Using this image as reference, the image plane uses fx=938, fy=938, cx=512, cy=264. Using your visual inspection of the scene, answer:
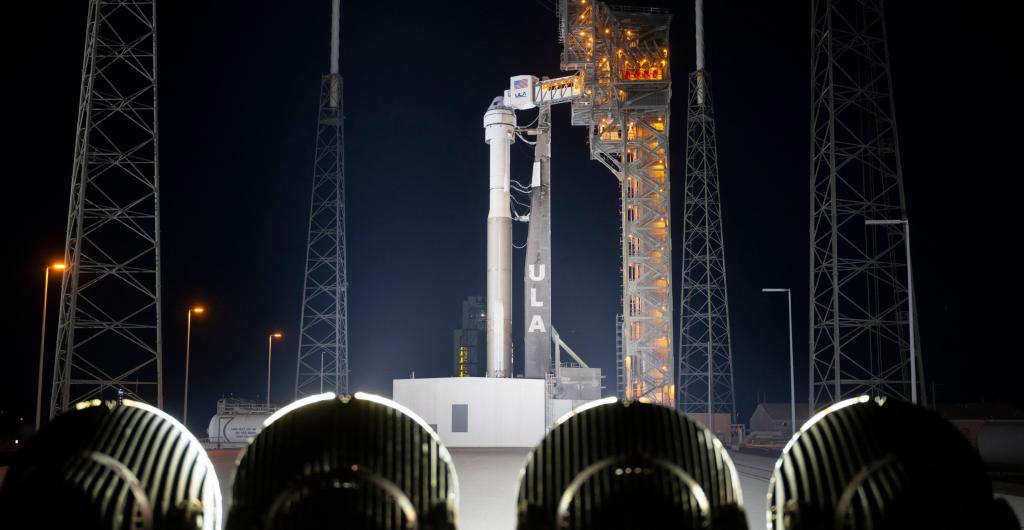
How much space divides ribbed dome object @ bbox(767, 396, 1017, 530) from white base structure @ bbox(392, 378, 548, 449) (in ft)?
135

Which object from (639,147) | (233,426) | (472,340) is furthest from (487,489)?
(472,340)

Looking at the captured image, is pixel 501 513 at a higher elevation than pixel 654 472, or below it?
below

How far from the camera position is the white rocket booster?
162ft

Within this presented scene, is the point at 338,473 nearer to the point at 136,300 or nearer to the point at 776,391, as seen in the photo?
the point at 136,300

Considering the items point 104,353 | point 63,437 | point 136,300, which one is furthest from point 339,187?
point 63,437

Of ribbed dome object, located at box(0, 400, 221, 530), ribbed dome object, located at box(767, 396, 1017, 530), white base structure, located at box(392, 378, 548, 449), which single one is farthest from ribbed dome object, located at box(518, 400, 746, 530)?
white base structure, located at box(392, 378, 548, 449)

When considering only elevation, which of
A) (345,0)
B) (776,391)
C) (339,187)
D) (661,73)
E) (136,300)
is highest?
(345,0)

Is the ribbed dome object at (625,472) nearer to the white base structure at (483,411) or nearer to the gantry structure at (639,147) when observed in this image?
the gantry structure at (639,147)

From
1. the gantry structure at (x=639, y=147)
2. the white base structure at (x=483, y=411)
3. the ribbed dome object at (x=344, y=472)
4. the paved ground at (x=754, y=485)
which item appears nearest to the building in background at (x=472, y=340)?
the white base structure at (x=483, y=411)

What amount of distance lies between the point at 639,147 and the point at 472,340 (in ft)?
70.1

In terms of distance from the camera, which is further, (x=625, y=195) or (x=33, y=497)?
(x=625, y=195)

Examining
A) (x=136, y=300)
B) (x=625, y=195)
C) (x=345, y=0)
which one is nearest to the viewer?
(x=625, y=195)

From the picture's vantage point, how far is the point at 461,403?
152ft

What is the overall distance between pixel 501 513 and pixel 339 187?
37864mm
